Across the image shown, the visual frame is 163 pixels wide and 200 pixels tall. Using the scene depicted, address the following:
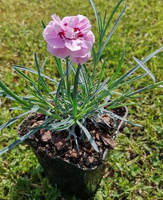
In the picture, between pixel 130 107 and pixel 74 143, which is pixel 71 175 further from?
pixel 130 107

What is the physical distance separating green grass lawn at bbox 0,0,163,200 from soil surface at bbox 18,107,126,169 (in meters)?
0.32

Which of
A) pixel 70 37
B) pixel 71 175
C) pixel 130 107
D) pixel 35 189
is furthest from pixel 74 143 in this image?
pixel 130 107

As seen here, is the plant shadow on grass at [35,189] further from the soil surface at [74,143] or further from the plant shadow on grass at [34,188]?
the soil surface at [74,143]

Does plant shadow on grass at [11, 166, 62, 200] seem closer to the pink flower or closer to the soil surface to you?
the soil surface

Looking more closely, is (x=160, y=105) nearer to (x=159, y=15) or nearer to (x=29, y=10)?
(x=159, y=15)

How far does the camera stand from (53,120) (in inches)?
41.3

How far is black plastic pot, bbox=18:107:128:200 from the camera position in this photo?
39.4 inches

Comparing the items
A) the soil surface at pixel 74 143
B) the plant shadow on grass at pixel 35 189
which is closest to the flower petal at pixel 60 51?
the soil surface at pixel 74 143

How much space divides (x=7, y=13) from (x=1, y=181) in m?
1.66

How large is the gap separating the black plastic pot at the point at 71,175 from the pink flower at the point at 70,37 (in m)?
0.46

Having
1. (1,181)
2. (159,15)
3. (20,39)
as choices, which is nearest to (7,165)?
(1,181)

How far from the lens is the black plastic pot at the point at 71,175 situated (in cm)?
100

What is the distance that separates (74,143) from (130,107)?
65 centimetres

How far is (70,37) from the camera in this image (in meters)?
0.66
